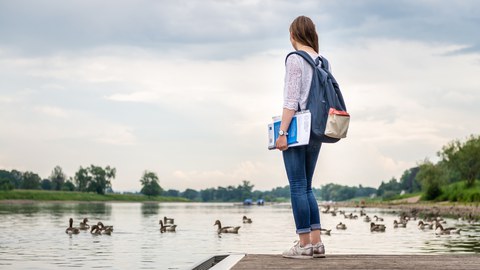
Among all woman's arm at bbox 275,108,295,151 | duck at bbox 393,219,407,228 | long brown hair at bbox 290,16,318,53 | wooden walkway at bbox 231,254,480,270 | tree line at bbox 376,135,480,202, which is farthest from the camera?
tree line at bbox 376,135,480,202

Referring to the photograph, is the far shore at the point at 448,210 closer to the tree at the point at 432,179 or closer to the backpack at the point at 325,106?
the tree at the point at 432,179

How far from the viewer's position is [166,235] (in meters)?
40.5

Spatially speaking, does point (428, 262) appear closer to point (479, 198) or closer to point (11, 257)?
point (11, 257)

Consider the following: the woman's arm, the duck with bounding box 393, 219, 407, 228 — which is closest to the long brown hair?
the woman's arm

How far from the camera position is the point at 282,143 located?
27.8 ft

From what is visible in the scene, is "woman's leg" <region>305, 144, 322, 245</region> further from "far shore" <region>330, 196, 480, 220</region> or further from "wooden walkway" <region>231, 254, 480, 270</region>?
"far shore" <region>330, 196, 480, 220</region>

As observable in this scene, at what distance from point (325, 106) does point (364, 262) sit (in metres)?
1.84

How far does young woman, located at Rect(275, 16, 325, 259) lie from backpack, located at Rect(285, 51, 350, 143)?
0.23ft

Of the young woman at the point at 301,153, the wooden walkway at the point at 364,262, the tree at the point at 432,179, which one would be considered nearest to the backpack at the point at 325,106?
the young woman at the point at 301,153

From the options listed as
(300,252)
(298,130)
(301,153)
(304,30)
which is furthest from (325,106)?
(300,252)

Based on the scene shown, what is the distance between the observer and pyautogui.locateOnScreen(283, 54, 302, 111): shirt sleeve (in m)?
8.55

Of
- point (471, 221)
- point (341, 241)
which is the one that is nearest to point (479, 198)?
point (471, 221)

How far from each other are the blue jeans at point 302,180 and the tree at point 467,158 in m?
110

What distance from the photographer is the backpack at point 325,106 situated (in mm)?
8352
